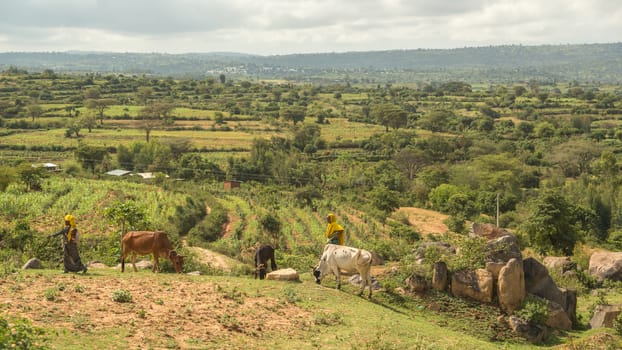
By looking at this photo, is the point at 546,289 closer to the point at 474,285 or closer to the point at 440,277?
the point at 474,285

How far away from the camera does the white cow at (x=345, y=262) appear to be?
15.2 meters

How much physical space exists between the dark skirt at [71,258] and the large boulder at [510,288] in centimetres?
1075

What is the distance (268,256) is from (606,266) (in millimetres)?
13212

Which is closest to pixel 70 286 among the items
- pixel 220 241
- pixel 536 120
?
pixel 220 241

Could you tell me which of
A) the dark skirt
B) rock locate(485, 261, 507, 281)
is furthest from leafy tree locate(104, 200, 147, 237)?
rock locate(485, 261, 507, 281)

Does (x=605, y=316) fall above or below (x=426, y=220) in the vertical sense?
above

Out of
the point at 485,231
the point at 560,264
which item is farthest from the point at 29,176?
the point at 560,264

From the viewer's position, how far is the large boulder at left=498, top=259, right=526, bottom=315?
50.4ft

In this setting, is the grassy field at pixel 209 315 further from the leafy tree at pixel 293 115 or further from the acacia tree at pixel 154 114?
the leafy tree at pixel 293 115

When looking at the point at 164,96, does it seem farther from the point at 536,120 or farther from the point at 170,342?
the point at 170,342

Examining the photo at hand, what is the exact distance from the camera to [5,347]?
717 cm

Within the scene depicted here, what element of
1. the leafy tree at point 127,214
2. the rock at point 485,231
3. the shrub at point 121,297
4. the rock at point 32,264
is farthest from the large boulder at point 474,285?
the rock at point 32,264

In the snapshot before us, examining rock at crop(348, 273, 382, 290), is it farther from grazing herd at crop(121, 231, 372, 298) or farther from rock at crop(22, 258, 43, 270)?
rock at crop(22, 258, 43, 270)

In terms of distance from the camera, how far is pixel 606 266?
22.0m
